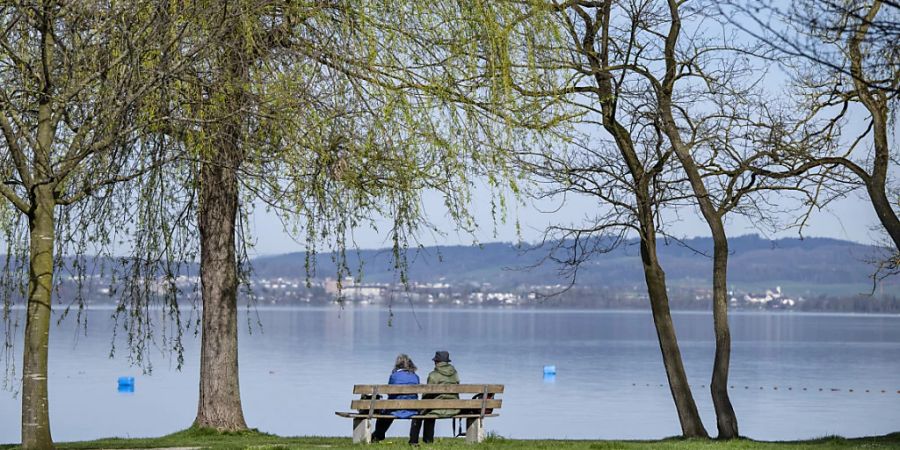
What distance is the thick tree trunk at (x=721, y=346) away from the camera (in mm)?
21281

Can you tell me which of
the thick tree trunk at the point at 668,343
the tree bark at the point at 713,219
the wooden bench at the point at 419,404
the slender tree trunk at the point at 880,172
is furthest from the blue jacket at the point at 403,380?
the slender tree trunk at the point at 880,172

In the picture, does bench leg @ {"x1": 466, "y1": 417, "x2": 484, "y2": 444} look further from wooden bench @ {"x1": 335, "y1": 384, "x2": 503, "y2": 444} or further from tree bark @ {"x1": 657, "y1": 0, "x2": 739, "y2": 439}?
tree bark @ {"x1": 657, "y1": 0, "x2": 739, "y2": 439}

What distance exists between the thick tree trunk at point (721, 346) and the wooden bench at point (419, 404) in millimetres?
6522

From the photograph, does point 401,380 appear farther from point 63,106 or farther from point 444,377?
point 63,106

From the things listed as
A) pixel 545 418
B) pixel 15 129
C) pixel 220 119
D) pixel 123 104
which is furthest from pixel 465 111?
pixel 545 418

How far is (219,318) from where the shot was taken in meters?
19.8

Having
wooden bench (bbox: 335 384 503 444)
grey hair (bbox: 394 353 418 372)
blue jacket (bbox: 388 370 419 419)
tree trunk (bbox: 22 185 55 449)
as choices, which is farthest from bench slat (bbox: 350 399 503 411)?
tree trunk (bbox: 22 185 55 449)

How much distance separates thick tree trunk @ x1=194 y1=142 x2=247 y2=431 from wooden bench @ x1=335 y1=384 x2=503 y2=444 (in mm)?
4290

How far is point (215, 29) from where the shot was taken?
13.2 m

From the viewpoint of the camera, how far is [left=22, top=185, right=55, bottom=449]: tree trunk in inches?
556

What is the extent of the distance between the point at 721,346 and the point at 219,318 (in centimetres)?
835

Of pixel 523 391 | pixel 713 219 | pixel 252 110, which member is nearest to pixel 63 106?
pixel 252 110

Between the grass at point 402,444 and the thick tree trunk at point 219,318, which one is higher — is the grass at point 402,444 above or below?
below

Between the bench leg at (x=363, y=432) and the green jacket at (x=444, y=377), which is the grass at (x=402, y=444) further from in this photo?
the green jacket at (x=444, y=377)
